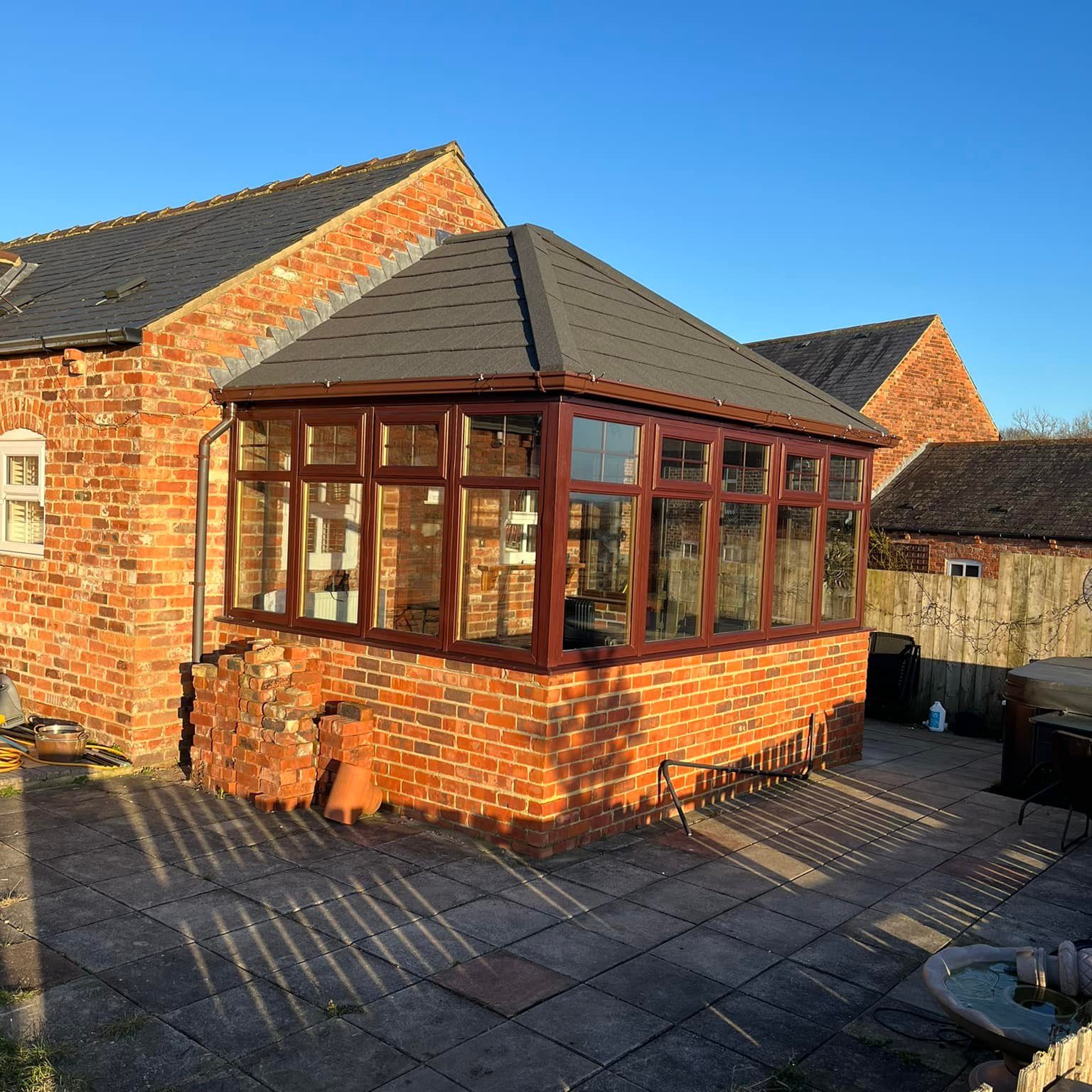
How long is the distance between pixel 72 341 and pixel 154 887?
5.07 metres

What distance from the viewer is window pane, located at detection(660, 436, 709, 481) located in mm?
7695

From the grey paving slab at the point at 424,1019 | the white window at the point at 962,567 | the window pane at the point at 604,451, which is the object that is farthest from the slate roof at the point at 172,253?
the white window at the point at 962,567

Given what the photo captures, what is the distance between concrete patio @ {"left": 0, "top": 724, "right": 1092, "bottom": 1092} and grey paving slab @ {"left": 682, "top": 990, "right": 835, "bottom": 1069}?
2cm

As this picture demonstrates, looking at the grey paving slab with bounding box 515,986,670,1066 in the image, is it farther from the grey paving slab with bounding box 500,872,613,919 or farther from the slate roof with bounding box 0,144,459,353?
the slate roof with bounding box 0,144,459,353

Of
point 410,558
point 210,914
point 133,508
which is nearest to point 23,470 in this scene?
point 133,508

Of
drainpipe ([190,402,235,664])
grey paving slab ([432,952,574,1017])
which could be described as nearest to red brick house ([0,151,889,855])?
drainpipe ([190,402,235,664])

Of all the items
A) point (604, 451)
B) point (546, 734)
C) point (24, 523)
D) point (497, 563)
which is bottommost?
point (546, 734)

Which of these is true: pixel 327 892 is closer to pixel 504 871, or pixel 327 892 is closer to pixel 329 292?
pixel 504 871

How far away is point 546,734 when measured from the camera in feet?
22.2

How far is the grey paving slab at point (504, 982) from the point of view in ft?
15.6

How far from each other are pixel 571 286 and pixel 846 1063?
612 centimetres

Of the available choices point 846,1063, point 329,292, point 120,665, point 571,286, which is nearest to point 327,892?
point 846,1063

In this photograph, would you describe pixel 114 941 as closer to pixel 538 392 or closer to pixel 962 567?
pixel 538 392

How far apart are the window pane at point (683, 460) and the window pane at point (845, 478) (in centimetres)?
215
